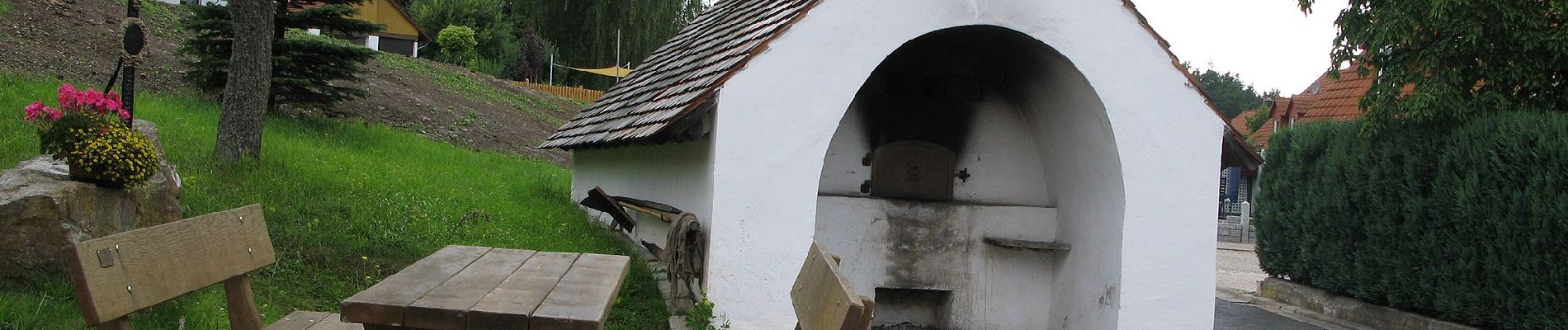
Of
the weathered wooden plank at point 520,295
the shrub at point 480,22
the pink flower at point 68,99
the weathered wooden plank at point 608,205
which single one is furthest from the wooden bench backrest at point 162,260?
the shrub at point 480,22

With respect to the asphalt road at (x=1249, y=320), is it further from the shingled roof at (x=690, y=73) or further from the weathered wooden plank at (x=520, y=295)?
the weathered wooden plank at (x=520, y=295)

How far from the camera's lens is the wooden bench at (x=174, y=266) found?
10.0 feet

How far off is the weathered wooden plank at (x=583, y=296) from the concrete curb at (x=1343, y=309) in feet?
28.8

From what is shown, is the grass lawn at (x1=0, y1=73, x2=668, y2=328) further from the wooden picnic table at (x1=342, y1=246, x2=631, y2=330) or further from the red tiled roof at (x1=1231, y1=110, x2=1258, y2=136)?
the red tiled roof at (x1=1231, y1=110, x2=1258, y2=136)

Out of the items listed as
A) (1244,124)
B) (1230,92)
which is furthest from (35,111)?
(1230,92)

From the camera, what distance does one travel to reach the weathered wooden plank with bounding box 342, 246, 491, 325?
3443mm

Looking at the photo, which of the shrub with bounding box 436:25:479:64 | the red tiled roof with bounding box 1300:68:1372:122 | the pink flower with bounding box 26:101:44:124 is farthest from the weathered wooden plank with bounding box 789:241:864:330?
the shrub with bounding box 436:25:479:64

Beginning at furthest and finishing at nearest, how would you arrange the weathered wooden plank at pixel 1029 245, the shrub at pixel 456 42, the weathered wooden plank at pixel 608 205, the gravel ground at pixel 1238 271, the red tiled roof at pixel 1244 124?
the red tiled roof at pixel 1244 124
the shrub at pixel 456 42
the gravel ground at pixel 1238 271
the weathered wooden plank at pixel 608 205
the weathered wooden plank at pixel 1029 245

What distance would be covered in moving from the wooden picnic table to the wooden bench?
0.55 metres

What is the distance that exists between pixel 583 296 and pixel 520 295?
23cm

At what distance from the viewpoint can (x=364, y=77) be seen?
830 inches

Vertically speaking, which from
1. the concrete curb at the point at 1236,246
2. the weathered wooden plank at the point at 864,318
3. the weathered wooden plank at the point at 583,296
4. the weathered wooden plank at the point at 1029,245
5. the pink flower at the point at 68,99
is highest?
the pink flower at the point at 68,99

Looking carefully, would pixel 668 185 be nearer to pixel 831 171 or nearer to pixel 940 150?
pixel 831 171

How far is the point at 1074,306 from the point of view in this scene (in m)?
7.87
